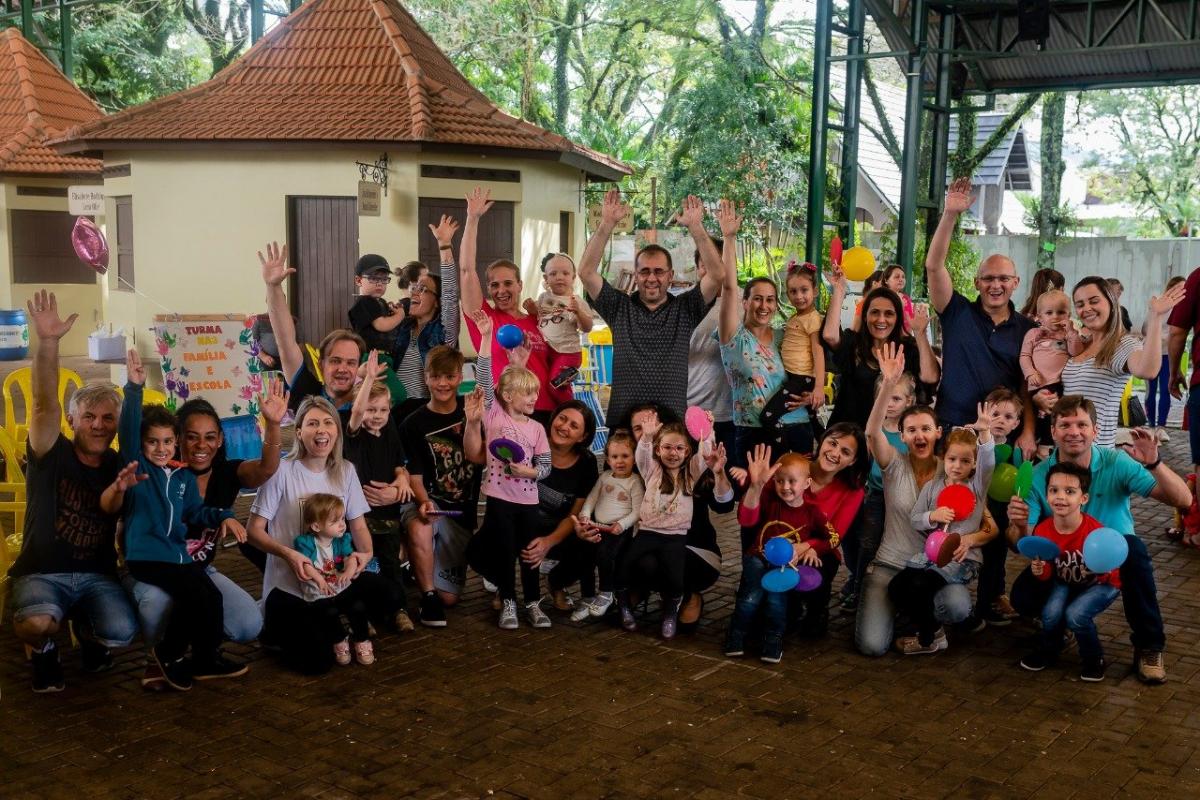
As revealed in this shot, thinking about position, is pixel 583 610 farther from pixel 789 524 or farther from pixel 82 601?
pixel 82 601

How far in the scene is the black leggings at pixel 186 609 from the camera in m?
4.95

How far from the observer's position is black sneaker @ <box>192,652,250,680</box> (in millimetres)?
5074

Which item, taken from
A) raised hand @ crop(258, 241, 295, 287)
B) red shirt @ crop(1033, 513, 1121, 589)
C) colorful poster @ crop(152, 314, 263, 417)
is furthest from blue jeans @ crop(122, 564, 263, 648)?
red shirt @ crop(1033, 513, 1121, 589)

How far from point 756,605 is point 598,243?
207cm

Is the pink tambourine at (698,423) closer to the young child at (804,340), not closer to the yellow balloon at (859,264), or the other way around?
the young child at (804,340)

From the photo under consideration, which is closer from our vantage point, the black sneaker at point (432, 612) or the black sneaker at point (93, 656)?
the black sneaker at point (93, 656)

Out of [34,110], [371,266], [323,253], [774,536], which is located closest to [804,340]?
[774,536]

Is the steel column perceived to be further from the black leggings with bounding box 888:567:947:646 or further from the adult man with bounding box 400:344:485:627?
the black leggings with bounding box 888:567:947:646

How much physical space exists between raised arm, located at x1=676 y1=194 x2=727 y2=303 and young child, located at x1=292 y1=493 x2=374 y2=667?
226 cm

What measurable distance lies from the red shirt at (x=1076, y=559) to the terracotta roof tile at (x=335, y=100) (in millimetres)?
10072

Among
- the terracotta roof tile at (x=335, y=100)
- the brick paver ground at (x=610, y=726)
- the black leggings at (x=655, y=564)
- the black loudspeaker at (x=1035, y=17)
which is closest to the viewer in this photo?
the brick paver ground at (x=610, y=726)

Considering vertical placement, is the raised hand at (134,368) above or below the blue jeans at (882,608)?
above

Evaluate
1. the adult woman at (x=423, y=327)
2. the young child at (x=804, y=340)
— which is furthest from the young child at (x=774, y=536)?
the adult woman at (x=423, y=327)

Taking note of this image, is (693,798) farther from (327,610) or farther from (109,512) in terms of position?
(109,512)
